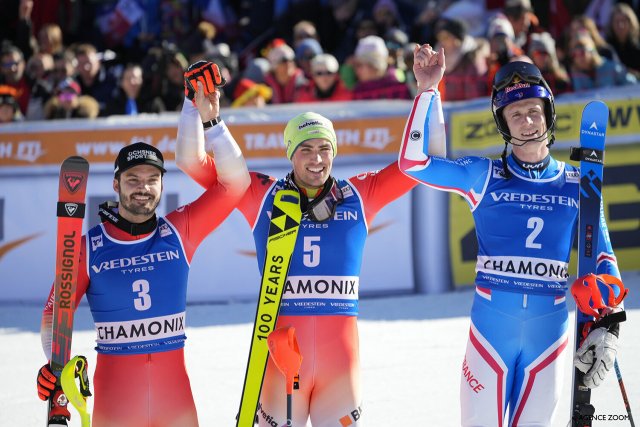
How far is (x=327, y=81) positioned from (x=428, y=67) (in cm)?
593

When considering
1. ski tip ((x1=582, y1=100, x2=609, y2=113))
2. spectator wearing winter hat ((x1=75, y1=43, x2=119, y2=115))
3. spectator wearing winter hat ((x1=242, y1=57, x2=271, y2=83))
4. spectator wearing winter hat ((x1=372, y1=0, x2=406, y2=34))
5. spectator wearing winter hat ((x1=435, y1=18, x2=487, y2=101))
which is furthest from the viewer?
Answer: spectator wearing winter hat ((x1=75, y1=43, x2=119, y2=115))

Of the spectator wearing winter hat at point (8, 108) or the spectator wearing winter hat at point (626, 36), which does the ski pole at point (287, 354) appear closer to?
the spectator wearing winter hat at point (626, 36)

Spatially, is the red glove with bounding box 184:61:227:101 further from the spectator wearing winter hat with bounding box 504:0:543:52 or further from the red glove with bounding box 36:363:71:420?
the spectator wearing winter hat with bounding box 504:0:543:52

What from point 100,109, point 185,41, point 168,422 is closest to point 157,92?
point 100,109

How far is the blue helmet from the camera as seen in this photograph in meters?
5.63

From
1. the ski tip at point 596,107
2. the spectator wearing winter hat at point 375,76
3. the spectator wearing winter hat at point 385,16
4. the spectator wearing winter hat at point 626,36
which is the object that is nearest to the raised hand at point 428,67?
the ski tip at point 596,107

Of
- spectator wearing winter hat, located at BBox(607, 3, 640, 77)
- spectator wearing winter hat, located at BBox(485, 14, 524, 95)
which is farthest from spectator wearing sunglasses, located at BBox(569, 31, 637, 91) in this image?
spectator wearing winter hat, located at BBox(607, 3, 640, 77)

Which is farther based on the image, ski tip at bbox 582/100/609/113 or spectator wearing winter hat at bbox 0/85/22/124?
spectator wearing winter hat at bbox 0/85/22/124

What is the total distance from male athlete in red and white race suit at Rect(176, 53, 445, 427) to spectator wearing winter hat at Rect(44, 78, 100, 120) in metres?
6.06

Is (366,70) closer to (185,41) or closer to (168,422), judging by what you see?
(185,41)

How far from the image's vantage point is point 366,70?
11.5 metres

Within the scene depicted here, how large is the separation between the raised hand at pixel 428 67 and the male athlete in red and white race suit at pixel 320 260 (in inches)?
6.2

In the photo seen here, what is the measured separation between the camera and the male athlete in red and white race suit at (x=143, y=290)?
547cm

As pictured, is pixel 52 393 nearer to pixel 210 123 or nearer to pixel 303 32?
pixel 210 123
